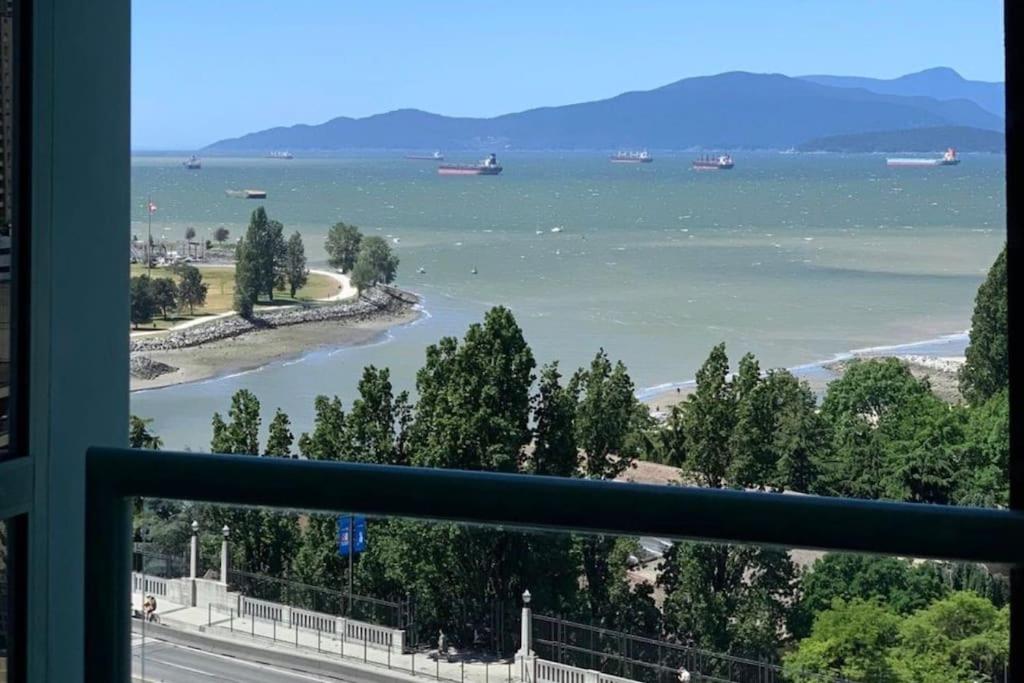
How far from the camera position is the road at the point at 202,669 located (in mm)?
581

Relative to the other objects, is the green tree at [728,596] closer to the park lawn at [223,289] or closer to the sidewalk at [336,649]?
the sidewalk at [336,649]

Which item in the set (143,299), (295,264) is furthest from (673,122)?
(143,299)

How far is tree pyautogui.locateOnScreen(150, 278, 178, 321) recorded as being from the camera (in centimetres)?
835

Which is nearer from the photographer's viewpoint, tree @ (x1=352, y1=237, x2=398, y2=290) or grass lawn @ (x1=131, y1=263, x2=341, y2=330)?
grass lawn @ (x1=131, y1=263, x2=341, y2=330)

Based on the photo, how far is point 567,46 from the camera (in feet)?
46.0

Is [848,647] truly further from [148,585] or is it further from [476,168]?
[476,168]

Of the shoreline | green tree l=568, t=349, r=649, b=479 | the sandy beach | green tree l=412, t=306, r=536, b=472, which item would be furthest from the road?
the sandy beach

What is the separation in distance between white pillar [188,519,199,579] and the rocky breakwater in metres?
7.46

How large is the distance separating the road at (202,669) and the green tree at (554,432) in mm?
4203

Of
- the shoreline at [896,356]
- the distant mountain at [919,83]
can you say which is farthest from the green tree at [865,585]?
the distant mountain at [919,83]

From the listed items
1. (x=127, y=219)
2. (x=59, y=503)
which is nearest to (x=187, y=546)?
(x=59, y=503)

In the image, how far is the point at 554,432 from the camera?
495 centimetres

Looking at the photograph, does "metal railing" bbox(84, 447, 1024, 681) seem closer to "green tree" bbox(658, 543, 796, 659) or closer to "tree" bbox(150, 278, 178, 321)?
"green tree" bbox(658, 543, 796, 659)

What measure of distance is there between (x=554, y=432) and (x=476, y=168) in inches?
259
